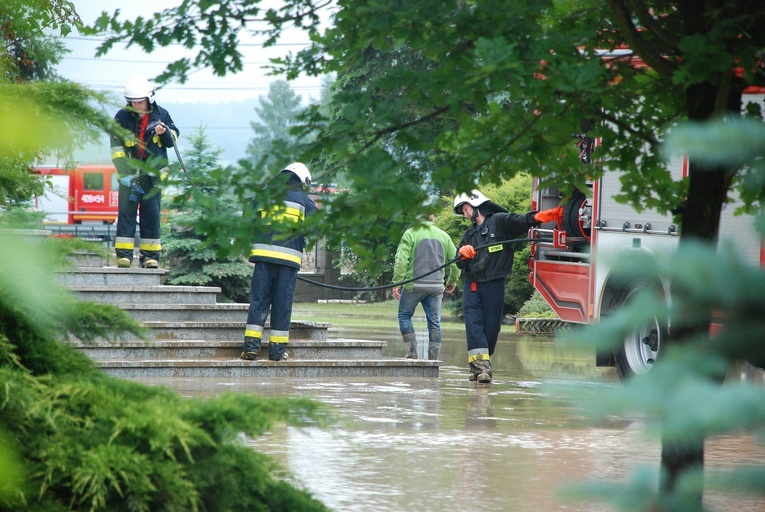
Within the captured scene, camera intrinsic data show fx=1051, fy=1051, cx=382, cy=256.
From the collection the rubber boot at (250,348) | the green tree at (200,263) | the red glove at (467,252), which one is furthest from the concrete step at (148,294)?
the green tree at (200,263)

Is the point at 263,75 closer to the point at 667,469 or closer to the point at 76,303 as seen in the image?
the point at 76,303

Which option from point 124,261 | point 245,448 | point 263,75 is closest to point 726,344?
point 245,448

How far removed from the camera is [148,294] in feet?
40.6

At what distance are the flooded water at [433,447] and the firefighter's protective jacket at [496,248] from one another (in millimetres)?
1202

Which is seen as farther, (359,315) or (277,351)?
(359,315)

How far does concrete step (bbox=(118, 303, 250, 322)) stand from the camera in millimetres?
12070

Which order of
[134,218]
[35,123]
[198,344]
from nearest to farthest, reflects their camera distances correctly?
[35,123] → [198,344] → [134,218]

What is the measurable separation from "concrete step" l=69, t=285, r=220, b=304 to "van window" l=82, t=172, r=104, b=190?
33.0 m

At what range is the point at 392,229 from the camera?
4.30 m

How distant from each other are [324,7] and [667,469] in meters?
3.70

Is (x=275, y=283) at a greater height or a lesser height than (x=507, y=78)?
lesser

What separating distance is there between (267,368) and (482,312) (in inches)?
92.6

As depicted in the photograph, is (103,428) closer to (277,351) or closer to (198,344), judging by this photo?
(277,351)

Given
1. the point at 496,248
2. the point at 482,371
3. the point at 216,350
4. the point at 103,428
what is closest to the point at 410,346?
the point at 482,371
